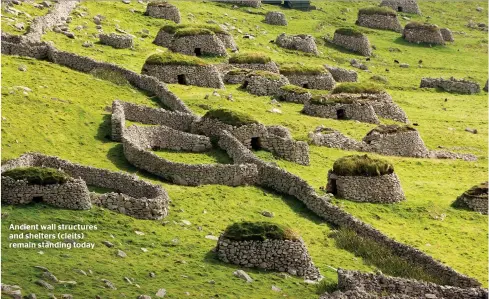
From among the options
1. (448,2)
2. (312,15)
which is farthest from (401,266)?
(448,2)

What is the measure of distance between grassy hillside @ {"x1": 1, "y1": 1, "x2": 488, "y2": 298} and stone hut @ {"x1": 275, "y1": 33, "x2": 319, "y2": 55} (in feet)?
3.96

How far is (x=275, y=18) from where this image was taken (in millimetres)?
105562

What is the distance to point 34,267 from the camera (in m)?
32.0

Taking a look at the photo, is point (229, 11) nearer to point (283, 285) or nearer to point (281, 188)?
point (281, 188)

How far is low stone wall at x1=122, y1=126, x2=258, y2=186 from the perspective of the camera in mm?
49156

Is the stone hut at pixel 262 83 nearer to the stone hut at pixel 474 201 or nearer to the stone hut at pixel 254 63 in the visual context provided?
the stone hut at pixel 254 63

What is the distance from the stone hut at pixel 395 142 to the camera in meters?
64.2

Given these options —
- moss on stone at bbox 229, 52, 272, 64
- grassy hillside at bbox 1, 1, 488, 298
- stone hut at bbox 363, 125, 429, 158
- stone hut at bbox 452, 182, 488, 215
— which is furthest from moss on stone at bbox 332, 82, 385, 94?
stone hut at bbox 452, 182, 488, 215

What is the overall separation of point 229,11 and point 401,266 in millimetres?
65961

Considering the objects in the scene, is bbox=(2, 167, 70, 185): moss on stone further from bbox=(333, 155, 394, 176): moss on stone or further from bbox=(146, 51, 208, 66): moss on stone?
bbox=(146, 51, 208, 66): moss on stone

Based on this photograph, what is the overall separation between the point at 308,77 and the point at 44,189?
44.9 metres

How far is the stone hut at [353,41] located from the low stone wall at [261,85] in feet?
92.0

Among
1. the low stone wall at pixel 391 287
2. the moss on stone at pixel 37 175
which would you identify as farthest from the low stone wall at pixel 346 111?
the low stone wall at pixel 391 287

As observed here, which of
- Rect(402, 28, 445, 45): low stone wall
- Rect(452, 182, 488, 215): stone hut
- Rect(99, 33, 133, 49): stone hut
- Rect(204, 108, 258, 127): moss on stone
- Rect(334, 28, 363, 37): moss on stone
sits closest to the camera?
Rect(452, 182, 488, 215): stone hut
